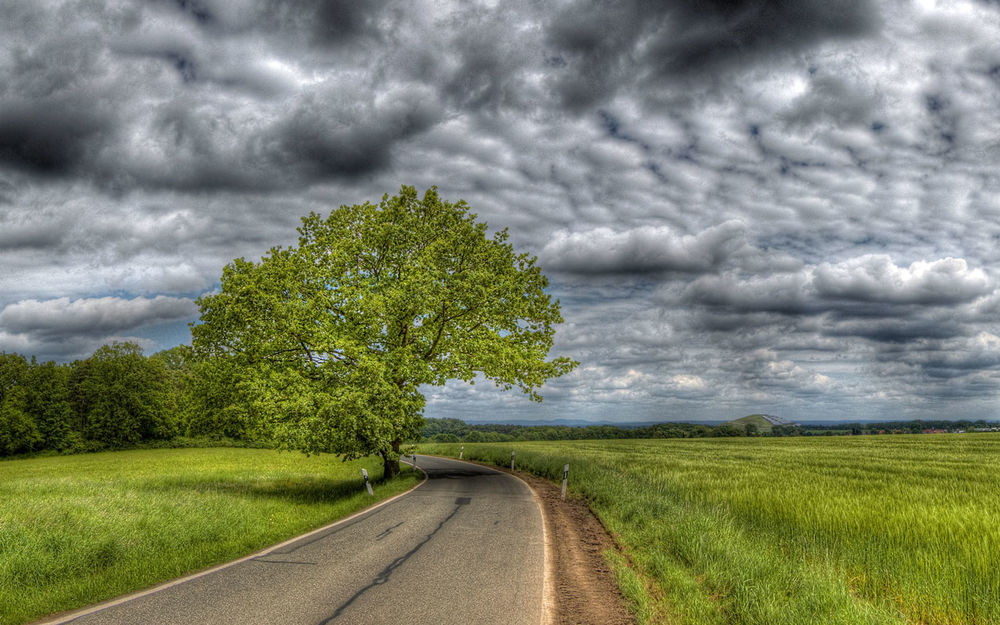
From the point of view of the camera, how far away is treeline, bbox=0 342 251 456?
60666 mm

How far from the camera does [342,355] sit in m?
21.3

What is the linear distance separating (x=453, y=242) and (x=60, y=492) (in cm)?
1688

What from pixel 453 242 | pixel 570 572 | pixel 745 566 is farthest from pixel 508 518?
pixel 453 242

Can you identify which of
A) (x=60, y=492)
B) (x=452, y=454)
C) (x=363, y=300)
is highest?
(x=363, y=300)

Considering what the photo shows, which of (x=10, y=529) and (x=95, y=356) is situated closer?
(x=10, y=529)

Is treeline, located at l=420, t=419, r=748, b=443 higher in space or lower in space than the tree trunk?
lower

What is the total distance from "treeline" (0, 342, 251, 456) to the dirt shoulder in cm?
5823

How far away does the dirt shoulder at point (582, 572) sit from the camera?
6703 millimetres

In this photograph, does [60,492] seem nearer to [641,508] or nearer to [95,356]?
[641,508]

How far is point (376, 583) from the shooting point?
25.5ft

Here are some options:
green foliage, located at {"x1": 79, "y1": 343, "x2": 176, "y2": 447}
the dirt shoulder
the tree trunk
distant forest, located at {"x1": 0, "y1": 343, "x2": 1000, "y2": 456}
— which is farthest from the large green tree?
green foliage, located at {"x1": 79, "y1": 343, "x2": 176, "y2": 447}

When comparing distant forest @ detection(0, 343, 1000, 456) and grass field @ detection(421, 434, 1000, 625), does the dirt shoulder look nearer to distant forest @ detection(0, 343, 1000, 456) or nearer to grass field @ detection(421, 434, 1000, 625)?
grass field @ detection(421, 434, 1000, 625)

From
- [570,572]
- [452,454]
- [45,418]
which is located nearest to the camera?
[570,572]

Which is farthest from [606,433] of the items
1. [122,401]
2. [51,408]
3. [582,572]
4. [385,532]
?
[582,572]
